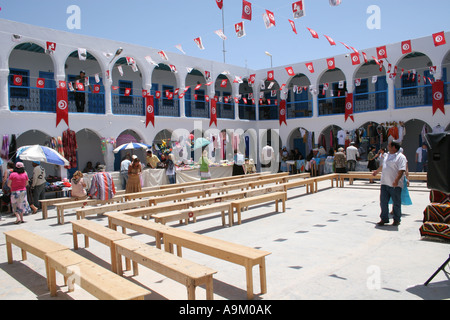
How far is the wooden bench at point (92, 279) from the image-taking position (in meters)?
3.12

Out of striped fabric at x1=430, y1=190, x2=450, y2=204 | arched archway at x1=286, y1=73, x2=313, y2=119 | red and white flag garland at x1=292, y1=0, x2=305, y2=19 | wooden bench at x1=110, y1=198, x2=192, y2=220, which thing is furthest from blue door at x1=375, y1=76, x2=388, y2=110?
wooden bench at x1=110, y1=198, x2=192, y2=220

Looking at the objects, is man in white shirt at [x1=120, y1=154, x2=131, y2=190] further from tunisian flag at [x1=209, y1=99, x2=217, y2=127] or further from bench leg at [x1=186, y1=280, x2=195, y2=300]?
bench leg at [x1=186, y1=280, x2=195, y2=300]

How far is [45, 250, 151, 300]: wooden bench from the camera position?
3.12 meters

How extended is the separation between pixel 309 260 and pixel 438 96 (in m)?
13.4

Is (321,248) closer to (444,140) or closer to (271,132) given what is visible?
(444,140)

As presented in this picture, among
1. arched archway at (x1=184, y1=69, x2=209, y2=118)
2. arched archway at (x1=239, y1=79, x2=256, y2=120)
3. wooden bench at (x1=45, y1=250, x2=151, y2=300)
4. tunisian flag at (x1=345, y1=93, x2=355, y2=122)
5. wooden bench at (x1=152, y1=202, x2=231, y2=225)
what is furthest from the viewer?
arched archway at (x1=239, y1=79, x2=256, y2=120)

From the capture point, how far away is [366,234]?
255 inches

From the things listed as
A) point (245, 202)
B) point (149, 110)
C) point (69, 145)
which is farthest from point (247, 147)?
point (245, 202)

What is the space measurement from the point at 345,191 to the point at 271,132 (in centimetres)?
921

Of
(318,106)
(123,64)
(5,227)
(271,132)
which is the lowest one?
(5,227)

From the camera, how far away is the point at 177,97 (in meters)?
18.3

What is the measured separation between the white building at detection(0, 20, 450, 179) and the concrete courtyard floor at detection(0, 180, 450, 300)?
6215mm

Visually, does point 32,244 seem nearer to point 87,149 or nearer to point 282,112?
point 87,149
